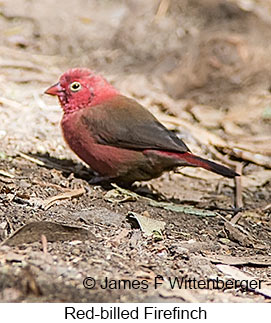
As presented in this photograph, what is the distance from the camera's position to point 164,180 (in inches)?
210

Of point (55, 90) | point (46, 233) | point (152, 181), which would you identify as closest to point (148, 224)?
point (46, 233)

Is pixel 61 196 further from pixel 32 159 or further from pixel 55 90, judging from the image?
pixel 55 90

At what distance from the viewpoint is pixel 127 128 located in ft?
15.1

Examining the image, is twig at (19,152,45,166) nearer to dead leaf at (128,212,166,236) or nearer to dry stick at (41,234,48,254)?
dead leaf at (128,212,166,236)

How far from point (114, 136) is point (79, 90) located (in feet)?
1.71

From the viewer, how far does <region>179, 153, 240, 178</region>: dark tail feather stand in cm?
435

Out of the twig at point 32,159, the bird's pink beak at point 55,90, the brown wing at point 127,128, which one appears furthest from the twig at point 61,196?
the bird's pink beak at point 55,90

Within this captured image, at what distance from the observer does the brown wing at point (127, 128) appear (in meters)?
4.50

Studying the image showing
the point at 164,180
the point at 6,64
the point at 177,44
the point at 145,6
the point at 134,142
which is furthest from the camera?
the point at 145,6

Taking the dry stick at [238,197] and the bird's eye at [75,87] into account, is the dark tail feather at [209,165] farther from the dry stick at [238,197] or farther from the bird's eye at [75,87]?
the bird's eye at [75,87]

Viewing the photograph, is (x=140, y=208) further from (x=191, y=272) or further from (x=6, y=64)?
(x=6, y=64)

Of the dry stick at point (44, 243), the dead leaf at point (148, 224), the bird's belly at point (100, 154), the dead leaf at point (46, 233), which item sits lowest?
the dry stick at point (44, 243)

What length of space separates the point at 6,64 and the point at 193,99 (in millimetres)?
2003
